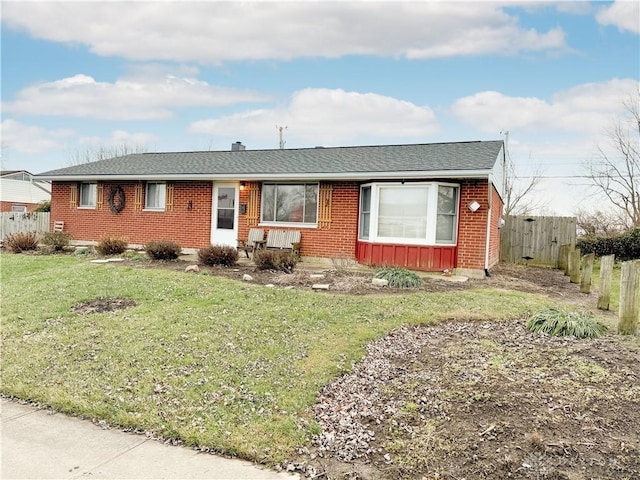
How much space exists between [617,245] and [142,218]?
16907 mm

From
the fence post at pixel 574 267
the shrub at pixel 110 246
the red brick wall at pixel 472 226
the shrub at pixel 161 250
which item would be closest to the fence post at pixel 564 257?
the fence post at pixel 574 267

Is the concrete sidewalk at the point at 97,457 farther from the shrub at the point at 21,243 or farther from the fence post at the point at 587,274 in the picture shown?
the shrub at the point at 21,243

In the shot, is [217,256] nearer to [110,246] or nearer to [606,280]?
[110,246]

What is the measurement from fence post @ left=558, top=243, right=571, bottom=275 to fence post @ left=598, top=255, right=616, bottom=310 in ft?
22.0

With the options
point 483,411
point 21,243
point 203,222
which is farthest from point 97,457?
point 21,243

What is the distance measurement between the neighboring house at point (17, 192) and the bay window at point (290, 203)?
3176 cm

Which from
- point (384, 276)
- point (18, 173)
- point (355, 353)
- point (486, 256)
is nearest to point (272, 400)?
point (355, 353)

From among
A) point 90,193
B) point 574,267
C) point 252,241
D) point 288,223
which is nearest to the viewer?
point 574,267

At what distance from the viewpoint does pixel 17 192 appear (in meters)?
39.4

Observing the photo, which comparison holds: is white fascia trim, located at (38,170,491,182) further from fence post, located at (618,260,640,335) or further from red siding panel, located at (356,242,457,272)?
fence post, located at (618,260,640,335)

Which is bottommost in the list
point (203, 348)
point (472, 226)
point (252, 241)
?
point (203, 348)

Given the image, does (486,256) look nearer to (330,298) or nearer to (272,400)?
(330,298)

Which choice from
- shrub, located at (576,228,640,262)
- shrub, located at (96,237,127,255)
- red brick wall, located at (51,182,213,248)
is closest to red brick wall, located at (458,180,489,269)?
shrub, located at (576,228,640,262)

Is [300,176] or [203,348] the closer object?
[203,348]
